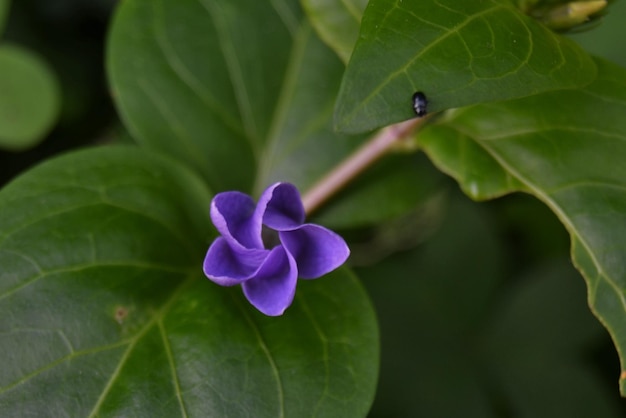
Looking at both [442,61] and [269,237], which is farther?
[269,237]

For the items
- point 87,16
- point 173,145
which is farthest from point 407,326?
point 87,16

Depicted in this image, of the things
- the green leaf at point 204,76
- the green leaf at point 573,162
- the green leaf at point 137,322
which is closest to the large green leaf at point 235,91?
the green leaf at point 204,76

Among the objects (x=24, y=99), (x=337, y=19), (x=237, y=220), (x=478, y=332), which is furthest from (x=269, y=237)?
(x=478, y=332)

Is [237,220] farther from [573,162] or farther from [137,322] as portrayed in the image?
[573,162]

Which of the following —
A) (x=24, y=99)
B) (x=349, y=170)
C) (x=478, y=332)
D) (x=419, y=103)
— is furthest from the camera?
(x=478, y=332)

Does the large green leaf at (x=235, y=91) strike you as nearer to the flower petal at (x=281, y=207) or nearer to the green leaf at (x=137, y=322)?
the green leaf at (x=137, y=322)

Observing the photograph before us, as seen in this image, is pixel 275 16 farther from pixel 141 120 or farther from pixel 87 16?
pixel 87 16
